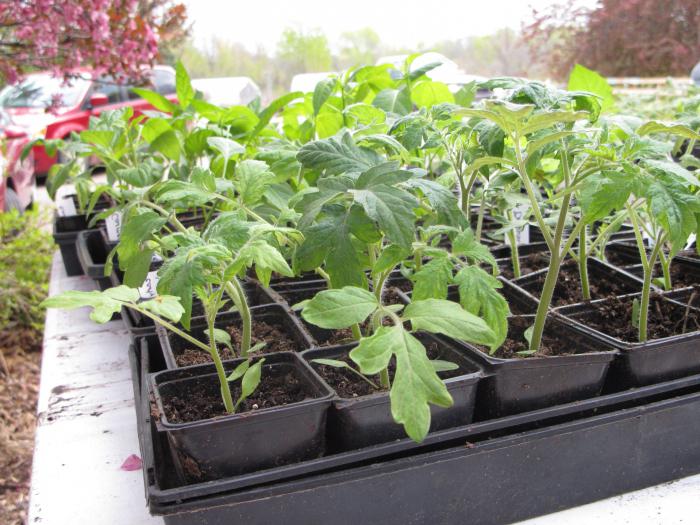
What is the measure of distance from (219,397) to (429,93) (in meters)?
0.72

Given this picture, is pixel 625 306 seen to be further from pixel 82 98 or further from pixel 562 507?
pixel 82 98

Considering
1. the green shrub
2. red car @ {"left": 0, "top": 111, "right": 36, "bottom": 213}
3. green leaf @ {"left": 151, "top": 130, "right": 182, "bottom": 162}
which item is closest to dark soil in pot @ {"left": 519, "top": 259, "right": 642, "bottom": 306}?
green leaf @ {"left": 151, "top": 130, "right": 182, "bottom": 162}

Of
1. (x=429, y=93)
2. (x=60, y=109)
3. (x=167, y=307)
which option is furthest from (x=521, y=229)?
(x=60, y=109)

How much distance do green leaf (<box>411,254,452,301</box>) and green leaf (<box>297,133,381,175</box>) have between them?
0.14 metres

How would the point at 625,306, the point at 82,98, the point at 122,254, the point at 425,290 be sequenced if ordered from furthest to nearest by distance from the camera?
the point at 82,98
the point at 625,306
the point at 122,254
the point at 425,290

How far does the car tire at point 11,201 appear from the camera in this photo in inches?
132

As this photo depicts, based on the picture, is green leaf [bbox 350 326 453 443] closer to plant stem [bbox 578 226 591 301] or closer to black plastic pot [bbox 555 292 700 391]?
black plastic pot [bbox 555 292 700 391]

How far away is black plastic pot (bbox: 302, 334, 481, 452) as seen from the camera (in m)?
0.72

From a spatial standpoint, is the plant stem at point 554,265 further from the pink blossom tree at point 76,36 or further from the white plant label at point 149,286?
the pink blossom tree at point 76,36

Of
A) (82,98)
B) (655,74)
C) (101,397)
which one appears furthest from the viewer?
(655,74)

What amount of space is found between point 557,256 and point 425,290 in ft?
0.62

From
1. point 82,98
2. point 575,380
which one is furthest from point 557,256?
point 82,98

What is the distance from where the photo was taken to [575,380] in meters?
0.82

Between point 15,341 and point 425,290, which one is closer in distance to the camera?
point 425,290
